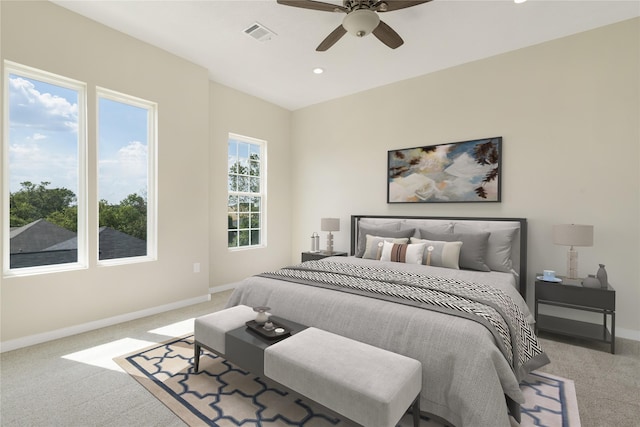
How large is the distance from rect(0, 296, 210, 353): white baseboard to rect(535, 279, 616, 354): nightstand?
12.9 feet

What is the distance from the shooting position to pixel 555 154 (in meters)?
3.34

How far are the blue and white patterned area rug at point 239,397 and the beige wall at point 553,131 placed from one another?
1.64 metres

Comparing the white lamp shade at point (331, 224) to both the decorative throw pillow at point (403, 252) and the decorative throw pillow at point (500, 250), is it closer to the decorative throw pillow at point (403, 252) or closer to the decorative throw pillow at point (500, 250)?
the decorative throw pillow at point (403, 252)

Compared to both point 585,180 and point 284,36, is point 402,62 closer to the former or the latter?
point 284,36

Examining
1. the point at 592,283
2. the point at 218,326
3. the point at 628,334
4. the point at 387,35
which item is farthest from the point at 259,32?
the point at 628,334

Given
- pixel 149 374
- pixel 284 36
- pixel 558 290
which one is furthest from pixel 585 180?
pixel 149 374

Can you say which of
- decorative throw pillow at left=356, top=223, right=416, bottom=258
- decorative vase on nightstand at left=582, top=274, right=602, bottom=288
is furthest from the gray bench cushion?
decorative vase on nightstand at left=582, top=274, right=602, bottom=288

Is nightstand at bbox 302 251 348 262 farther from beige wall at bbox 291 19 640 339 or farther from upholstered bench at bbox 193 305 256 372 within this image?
upholstered bench at bbox 193 305 256 372

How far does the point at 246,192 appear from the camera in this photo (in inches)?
202

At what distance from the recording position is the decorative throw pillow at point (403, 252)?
339cm

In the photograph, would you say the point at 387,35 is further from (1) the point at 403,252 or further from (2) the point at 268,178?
(2) the point at 268,178

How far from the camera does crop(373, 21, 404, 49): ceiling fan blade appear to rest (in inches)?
104

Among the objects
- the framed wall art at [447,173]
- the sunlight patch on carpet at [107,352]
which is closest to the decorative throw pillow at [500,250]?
the framed wall art at [447,173]

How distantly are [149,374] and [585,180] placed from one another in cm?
431
